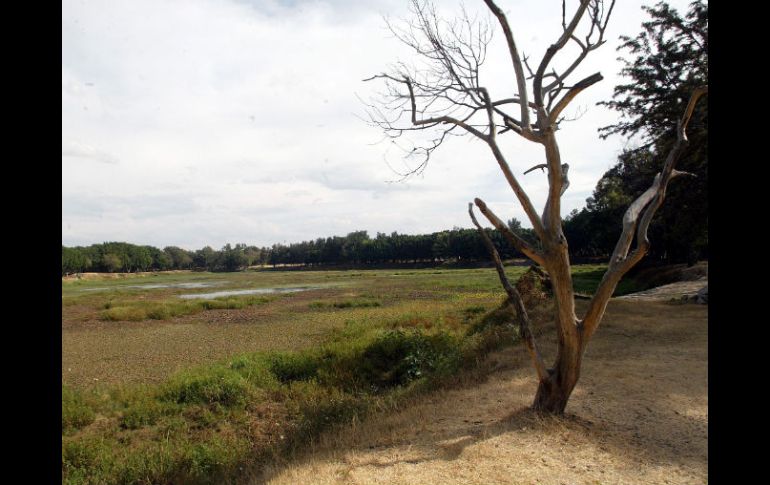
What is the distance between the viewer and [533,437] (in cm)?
496

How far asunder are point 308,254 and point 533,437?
91055 mm

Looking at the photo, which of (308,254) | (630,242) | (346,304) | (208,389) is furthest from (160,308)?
(308,254)

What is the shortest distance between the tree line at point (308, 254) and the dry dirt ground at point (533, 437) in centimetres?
3537

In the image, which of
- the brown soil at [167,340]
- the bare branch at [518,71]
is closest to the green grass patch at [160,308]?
the brown soil at [167,340]

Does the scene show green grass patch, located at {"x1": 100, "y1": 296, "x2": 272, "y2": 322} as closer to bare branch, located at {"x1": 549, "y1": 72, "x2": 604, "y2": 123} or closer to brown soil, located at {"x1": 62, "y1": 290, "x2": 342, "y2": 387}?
brown soil, located at {"x1": 62, "y1": 290, "x2": 342, "y2": 387}

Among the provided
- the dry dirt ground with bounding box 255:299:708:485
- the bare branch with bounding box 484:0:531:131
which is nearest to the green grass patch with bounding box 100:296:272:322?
the dry dirt ground with bounding box 255:299:708:485

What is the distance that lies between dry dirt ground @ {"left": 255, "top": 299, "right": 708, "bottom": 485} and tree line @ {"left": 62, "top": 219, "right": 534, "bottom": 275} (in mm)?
35372

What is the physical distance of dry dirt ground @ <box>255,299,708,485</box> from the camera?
167 inches
